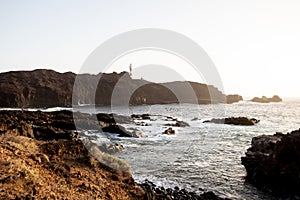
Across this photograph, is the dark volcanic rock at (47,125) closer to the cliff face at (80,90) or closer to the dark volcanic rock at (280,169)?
the dark volcanic rock at (280,169)

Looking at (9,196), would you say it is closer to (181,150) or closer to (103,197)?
(103,197)

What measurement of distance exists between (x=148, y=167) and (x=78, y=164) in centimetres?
793

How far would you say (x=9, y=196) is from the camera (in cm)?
784

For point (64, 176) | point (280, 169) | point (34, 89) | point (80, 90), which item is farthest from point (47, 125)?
point (80, 90)

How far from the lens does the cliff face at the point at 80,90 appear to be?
348 feet

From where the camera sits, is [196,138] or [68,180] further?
[196,138]

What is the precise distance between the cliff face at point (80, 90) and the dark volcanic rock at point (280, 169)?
68.7 m

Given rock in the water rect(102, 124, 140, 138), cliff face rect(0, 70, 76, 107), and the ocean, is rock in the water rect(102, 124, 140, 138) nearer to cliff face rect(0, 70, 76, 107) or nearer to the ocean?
the ocean

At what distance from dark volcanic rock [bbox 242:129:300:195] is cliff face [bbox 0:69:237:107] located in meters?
68.7

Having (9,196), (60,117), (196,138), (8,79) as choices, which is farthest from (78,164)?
(8,79)

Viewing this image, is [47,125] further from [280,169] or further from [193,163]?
[280,169]

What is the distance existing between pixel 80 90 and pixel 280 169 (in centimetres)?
13012

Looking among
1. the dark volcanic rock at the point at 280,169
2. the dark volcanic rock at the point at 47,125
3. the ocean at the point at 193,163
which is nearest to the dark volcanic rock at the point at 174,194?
the ocean at the point at 193,163

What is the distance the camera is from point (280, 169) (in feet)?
53.3
